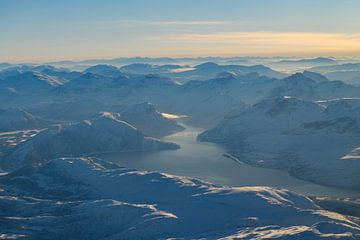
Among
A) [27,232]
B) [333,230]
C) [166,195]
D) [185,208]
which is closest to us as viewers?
[333,230]

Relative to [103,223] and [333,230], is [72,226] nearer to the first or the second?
[103,223]

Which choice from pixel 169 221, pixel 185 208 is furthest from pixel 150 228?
pixel 185 208

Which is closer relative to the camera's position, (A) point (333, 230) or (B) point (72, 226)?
(A) point (333, 230)

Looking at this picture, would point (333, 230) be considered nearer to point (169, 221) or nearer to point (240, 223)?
point (240, 223)

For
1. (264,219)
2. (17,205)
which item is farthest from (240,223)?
(17,205)

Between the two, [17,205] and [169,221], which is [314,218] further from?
[17,205]

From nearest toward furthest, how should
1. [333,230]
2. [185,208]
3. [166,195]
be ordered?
[333,230] < [185,208] < [166,195]

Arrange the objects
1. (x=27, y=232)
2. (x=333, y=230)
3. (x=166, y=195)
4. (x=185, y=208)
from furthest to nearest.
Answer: (x=166, y=195)
(x=185, y=208)
(x=27, y=232)
(x=333, y=230)

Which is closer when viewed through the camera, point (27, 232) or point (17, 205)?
point (27, 232)
